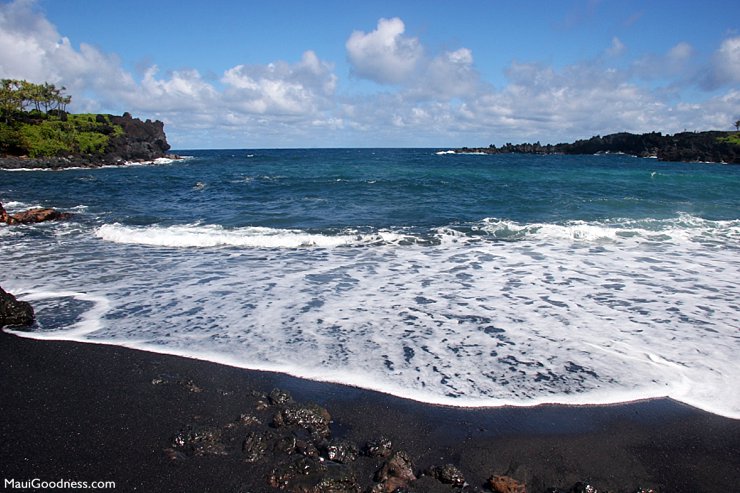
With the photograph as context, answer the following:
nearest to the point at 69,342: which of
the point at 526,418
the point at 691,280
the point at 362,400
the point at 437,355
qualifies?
the point at 362,400

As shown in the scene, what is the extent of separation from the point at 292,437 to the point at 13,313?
546cm

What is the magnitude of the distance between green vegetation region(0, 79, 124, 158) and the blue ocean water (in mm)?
46291

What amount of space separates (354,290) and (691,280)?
23.7 ft

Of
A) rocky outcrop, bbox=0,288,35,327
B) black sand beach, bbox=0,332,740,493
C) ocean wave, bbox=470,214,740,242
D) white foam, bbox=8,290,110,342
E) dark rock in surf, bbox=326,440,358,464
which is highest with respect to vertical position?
ocean wave, bbox=470,214,740,242

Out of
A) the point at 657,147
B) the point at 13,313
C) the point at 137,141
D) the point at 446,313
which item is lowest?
the point at 446,313

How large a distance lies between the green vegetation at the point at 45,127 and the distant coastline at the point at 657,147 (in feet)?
275

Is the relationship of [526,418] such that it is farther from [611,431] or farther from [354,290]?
[354,290]

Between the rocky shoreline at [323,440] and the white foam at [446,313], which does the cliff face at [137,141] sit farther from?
the rocky shoreline at [323,440]

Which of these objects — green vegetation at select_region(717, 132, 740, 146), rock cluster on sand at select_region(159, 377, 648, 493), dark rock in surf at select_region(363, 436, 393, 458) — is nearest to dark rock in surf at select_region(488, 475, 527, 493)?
rock cluster on sand at select_region(159, 377, 648, 493)

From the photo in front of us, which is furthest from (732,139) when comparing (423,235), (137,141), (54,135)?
(54,135)

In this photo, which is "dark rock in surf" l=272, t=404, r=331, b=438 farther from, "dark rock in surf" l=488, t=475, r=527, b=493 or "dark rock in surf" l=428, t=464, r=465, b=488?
"dark rock in surf" l=488, t=475, r=527, b=493

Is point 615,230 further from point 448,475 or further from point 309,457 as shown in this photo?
point 309,457

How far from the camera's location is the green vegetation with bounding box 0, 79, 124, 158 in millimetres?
54812

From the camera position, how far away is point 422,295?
29.5ft
